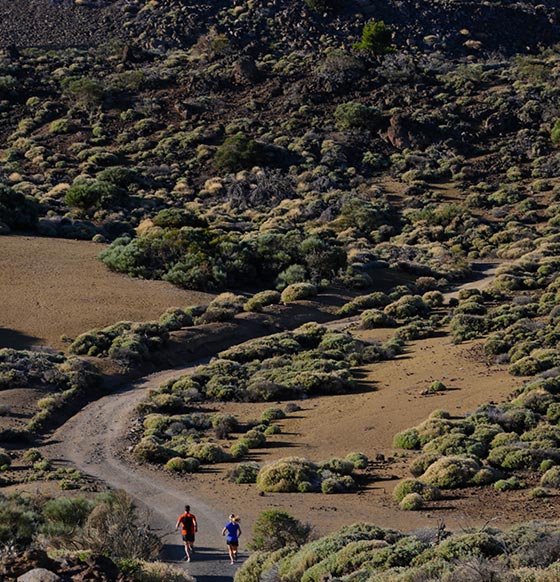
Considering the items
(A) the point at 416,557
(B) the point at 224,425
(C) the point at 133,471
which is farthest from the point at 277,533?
(B) the point at 224,425

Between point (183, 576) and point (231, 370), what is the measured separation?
18405 millimetres

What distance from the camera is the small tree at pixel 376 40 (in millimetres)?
82500

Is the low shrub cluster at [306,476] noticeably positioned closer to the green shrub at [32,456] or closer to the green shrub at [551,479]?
the green shrub at [551,479]

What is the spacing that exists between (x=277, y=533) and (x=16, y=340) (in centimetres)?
2094

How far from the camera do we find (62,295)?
129 ft

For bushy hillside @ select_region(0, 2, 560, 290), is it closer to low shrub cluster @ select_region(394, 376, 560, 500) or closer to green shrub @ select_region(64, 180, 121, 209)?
green shrub @ select_region(64, 180, 121, 209)

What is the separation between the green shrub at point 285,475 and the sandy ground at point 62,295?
610 inches

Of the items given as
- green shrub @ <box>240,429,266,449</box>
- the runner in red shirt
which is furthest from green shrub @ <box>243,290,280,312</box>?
the runner in red shirt

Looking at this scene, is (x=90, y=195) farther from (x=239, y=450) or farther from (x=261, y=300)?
(x=239, y=450)

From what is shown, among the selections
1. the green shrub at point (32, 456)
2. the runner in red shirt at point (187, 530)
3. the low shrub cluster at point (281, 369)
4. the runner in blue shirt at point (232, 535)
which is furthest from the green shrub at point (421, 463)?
the green shrub at point (32, 456)

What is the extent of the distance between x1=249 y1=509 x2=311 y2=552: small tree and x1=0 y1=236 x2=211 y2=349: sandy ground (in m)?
19.8

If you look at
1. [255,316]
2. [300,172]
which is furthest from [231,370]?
[300,172]

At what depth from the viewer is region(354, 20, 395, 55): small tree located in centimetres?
8250

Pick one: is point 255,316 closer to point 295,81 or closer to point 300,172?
point 300,172
